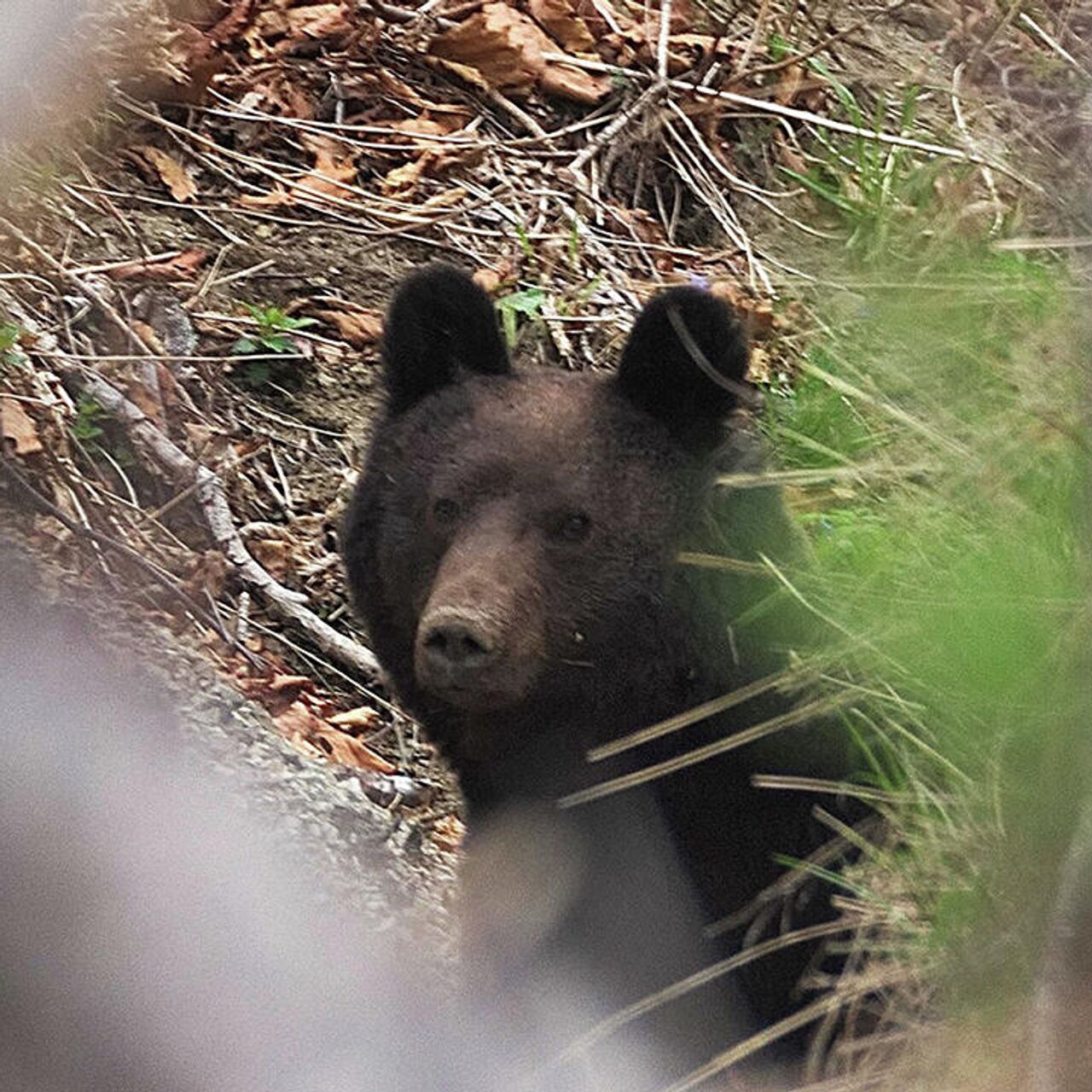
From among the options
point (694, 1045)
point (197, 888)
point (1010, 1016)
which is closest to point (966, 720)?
point (1010, 1016)

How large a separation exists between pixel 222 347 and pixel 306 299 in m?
0.44

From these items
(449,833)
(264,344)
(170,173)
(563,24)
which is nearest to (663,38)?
(563,24)

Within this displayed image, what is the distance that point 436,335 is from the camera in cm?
492

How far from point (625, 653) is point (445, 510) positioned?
0.53 m

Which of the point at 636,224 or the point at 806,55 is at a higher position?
the point at 806,55

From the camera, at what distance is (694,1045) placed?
14.5 ft

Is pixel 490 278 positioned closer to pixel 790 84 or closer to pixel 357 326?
pixel 357 326

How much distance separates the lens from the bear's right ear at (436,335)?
486 cm

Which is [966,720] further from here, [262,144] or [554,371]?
[262,144]

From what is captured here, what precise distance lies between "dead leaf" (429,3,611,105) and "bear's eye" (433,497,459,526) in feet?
13.0

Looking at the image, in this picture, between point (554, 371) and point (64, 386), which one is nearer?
point (554, 371)

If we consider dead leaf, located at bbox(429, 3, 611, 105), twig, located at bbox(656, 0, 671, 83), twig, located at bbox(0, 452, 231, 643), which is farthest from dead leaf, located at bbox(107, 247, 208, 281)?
twig, located at bbox(656, 0, 671, 83)

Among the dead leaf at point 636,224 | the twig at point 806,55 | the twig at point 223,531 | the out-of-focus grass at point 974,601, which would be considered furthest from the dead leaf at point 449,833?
the out-of-focus grass at point 974,601

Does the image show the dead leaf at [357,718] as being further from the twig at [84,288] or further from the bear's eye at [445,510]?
the bear's eye at [445,510]
